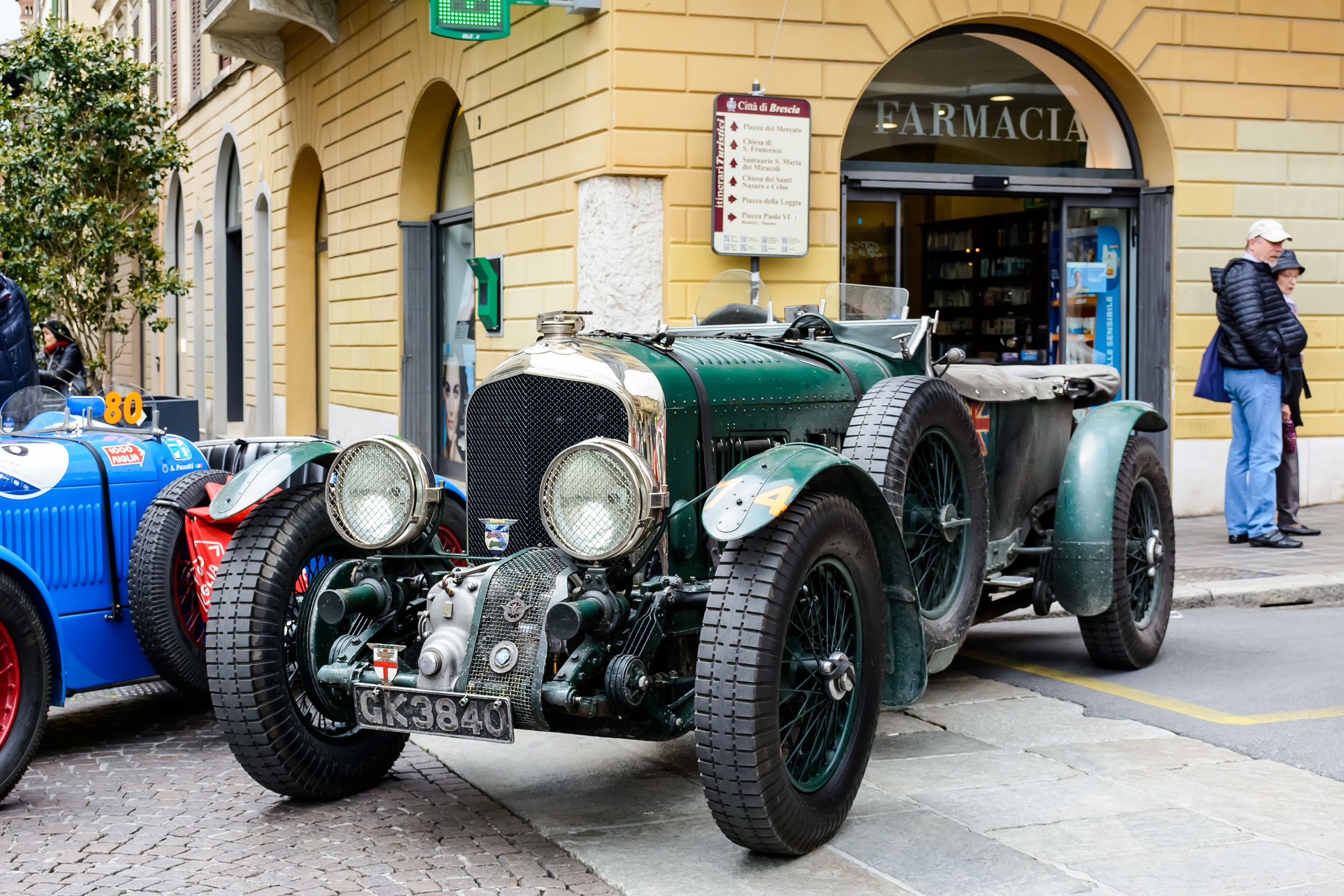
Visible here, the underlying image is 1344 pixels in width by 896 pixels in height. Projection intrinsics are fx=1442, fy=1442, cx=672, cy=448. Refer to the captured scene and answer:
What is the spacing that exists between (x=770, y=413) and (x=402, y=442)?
1.23 m

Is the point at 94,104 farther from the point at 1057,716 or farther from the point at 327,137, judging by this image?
the point at 1057,716

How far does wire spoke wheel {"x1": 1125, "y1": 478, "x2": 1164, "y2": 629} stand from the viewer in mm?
6090

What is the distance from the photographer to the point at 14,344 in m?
6.89

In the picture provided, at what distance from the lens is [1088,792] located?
172 inches

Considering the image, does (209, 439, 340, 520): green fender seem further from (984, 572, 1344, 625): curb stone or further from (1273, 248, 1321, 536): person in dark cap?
(1273, 248, 1321, 536): person in dark cap

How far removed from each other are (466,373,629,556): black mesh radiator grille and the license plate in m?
0.65

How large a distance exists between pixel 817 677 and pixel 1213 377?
6.75 metres


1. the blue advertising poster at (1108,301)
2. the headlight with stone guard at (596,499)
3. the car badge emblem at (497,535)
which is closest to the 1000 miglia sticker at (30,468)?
the car badge emblem at (497,535)

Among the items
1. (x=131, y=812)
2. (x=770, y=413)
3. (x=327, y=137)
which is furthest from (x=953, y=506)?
(x=327, y=137)

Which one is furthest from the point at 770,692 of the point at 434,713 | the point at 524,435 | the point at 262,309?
the point at 262,309

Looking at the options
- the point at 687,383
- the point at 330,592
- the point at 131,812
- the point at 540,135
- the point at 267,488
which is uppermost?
the point at 540,135

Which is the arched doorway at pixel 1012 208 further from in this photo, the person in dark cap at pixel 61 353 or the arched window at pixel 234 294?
the arched window at pixel 234 294

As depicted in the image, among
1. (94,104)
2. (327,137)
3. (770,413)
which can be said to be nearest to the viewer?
(770,413)

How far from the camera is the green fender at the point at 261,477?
4289 millimetres
